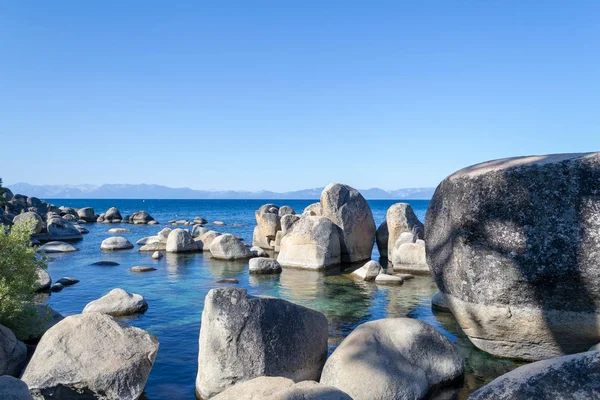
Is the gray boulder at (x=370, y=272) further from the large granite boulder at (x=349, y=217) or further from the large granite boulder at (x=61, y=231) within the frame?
the large granite boulder at (x=61, y=231)

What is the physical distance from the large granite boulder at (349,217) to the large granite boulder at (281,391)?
1973cm

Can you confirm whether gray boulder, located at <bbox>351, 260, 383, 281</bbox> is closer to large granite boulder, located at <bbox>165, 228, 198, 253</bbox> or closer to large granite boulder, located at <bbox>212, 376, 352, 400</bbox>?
large granite boulder, located at <bbox>165, 228, 198, 253</bbox>

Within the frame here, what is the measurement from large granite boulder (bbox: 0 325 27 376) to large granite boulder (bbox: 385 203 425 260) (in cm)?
1969

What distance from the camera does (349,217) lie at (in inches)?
1019

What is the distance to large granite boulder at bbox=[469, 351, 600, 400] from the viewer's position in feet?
14.0

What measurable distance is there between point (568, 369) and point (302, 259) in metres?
19.5

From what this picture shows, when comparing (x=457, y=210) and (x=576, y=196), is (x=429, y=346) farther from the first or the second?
(x=576, y=196)

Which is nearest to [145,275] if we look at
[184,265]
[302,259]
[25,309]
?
[184,265]

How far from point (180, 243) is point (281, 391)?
2545 centimetres

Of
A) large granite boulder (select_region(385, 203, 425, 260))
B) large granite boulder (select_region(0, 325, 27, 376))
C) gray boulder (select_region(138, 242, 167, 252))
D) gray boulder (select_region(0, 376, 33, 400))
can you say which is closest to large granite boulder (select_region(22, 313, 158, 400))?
large granite boulder (select_region(0, 325, 27, 376))

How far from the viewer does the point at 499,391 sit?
4.54m

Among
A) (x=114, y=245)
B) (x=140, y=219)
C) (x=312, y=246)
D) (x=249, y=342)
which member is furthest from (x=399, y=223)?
(x=140, y=219)

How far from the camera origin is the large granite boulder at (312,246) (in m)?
23.5

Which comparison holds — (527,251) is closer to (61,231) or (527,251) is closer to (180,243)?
(180,243)
